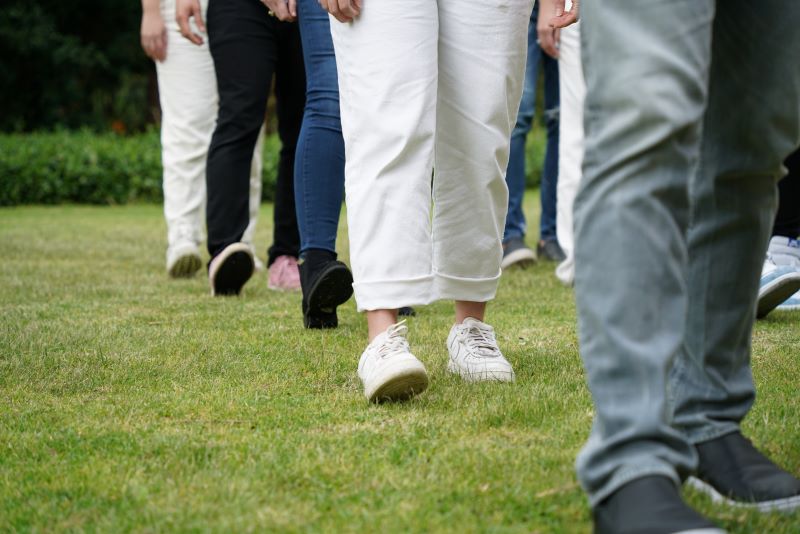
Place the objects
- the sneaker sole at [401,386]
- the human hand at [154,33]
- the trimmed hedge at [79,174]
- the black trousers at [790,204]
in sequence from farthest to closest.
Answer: the trimmed hedge at [79,174], the human hand at [154,33], the black trousers at [790,204], the sneaker sole at [401,386]

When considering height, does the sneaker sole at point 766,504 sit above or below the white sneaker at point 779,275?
above

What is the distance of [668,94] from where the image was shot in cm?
141

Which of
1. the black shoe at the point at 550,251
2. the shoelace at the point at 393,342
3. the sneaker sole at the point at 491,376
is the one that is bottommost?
the black shoe at the point at 550,251

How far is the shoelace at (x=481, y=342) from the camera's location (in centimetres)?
268

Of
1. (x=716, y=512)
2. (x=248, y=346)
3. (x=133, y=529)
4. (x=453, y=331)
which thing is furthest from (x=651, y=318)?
(x=248, y=346)

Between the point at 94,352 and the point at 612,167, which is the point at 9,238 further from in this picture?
the point at 612,167

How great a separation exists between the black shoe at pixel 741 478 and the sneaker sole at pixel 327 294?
5.51 ft

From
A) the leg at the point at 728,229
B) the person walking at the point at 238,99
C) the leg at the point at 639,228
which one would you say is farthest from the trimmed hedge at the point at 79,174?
the leg at the point at 639,228

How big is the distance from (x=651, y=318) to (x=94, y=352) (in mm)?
2053

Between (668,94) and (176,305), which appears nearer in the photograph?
(668,94)

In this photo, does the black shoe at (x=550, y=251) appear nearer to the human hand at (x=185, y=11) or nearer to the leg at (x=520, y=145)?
the leg at (x=520, y=145)

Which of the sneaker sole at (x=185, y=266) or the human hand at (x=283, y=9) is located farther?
the sneaker sole at (x=185, y=266)

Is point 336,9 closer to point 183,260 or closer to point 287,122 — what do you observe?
point 287,122

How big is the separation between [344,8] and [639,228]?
121 centimetres
